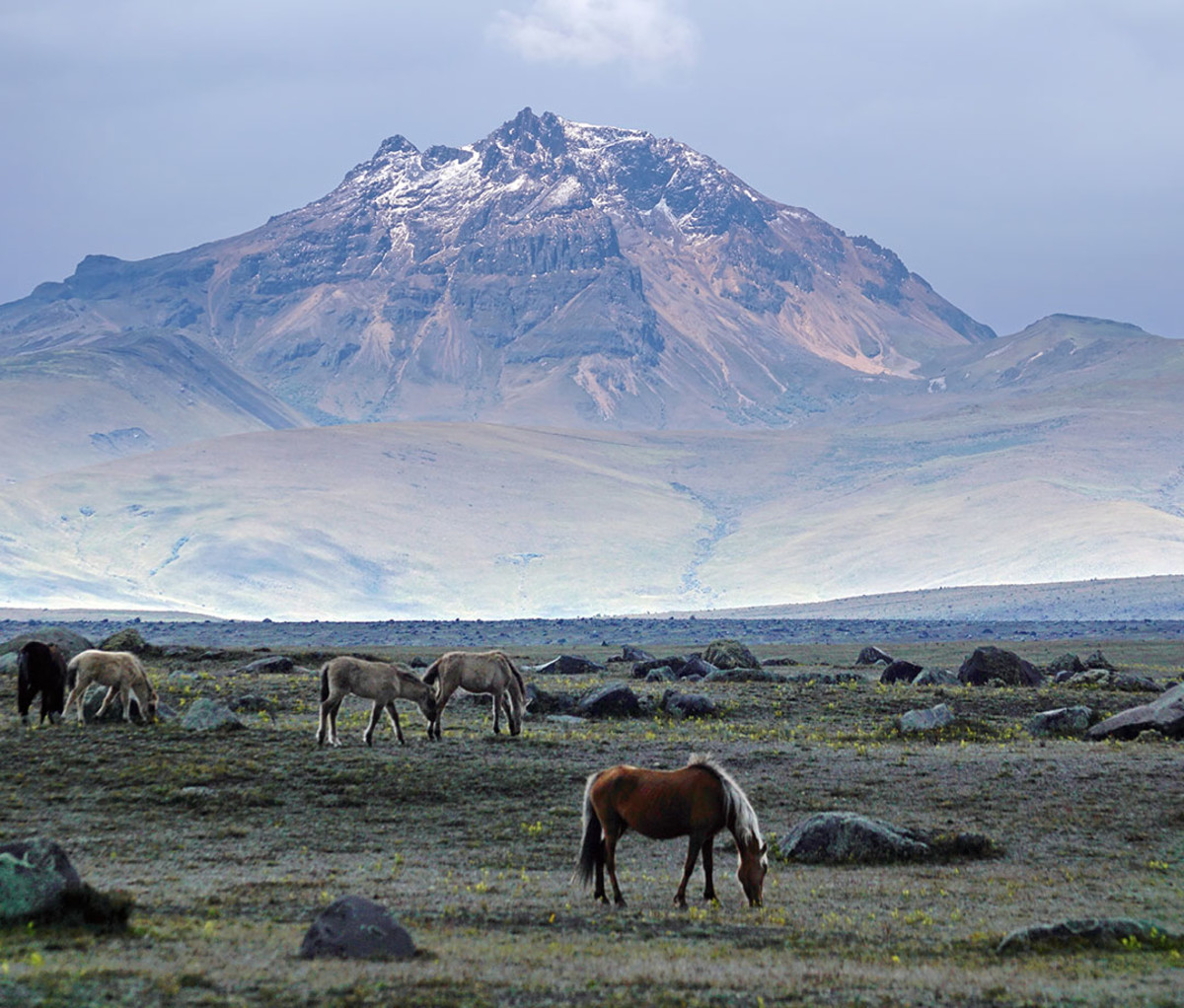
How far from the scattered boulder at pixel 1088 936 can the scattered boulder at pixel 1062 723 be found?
22.5 meters

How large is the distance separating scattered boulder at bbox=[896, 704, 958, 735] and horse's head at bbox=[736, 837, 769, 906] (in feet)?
65.8

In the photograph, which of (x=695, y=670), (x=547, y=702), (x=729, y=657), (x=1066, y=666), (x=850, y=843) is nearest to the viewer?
(x=850, y=843)

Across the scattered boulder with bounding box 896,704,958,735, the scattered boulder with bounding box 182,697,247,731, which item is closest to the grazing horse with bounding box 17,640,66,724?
the scattered boulder with bounding box 182,697,247,731

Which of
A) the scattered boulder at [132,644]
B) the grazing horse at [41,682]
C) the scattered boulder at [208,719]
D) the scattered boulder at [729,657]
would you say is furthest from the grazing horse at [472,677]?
the scattered boulder at [729,657]

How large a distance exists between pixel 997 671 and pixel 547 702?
20.1 m

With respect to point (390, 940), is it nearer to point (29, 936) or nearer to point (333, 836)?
point (29, 936)

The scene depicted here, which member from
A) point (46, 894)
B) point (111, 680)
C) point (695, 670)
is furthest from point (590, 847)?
point (695, 670)

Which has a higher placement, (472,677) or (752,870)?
(472,677)

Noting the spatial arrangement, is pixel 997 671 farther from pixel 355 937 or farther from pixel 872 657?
pixel 355 937

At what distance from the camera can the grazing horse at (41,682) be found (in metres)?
32.2

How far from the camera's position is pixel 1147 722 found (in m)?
37.4

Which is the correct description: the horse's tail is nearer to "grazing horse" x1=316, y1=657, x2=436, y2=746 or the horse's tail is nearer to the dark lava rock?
"grazing horse" x1=316, y1=657, x2=436, y2=746

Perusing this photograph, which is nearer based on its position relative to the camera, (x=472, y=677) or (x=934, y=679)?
(x=472, y=677)

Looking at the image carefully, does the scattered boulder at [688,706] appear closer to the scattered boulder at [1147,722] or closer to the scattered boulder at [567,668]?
the scattered boulder at [1147,722]
